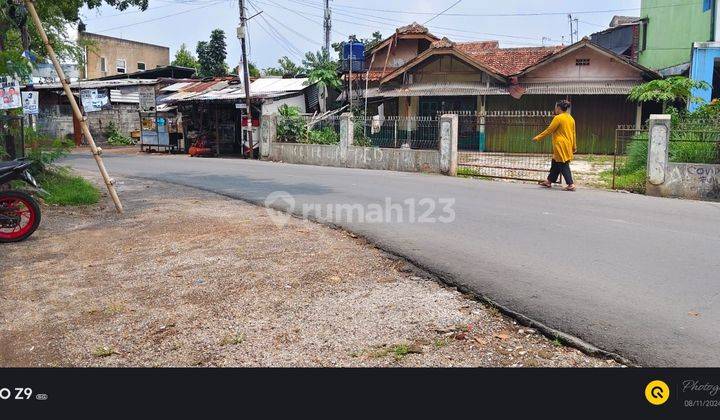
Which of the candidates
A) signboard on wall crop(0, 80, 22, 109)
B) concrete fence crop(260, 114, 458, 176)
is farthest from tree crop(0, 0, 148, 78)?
concrete fence crop(260, 114, 458, 176)

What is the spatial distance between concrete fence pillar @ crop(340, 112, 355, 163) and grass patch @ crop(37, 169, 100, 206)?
9803mm

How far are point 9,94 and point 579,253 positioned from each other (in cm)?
992

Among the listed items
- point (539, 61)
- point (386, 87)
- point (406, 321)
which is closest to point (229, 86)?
point (386, 87)

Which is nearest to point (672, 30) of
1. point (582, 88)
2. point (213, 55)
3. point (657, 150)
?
Result: point (582, 88)

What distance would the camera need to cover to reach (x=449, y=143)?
57.4 feet

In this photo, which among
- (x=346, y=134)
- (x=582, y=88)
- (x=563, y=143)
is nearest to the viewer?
(x=563, y=143)

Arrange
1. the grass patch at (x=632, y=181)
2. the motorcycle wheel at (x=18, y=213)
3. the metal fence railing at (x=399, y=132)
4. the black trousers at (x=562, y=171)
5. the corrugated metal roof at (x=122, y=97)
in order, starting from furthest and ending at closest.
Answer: the corrugated metal roof at (x=122, y=97) < the metal fence railing at (x=399, y=132) < the grass patch at (x=632, y=181) < the black trousers at (x=562, y=171) < the motorcycle wheel at (x=18, y=213)

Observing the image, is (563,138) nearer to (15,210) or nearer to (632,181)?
(632,181)

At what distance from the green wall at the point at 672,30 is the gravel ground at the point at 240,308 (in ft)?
63.6

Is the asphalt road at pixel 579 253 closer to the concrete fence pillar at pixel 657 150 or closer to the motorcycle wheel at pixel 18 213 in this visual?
the concrete fence pillar at pixel 657 150

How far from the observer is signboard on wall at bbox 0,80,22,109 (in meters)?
10.7

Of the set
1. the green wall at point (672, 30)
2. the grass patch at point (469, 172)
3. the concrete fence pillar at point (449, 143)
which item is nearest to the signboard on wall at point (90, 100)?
the concrete fence pillar at point (449, 143)

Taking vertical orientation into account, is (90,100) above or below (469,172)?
above

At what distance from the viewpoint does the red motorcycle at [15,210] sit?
27.3ft
